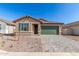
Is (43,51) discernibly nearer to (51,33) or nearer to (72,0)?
(51,33)

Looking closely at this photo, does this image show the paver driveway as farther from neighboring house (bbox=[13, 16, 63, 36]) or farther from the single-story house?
the single-story house

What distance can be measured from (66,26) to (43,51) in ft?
13.1

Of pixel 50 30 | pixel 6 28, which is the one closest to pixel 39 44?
pixel 50 30

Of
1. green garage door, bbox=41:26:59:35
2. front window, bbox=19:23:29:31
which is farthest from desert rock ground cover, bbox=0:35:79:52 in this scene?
front window, bbox=19:23:29:31

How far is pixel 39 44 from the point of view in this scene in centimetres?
1465

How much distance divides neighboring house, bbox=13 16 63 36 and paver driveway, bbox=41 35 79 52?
502 mm

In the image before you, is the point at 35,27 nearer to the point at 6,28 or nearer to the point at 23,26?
the point at 23,26

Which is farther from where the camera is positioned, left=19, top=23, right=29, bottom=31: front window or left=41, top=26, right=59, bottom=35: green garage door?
left=19, top=23, right=29, bottom=31: front window

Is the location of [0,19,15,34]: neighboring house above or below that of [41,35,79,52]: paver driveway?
above

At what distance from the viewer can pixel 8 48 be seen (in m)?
13.4

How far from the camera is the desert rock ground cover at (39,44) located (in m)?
13.2

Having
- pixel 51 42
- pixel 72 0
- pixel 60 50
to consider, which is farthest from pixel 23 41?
pixel 72 0

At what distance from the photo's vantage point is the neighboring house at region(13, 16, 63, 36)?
615 inches

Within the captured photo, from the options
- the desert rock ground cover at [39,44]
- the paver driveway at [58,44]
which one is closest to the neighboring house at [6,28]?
the desert rock ground cover at [39,44]
